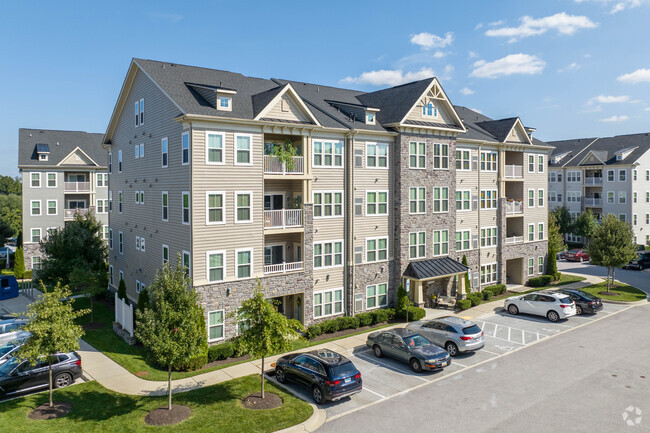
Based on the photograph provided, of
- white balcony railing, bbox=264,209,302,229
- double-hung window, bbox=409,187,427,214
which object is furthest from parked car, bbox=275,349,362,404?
double-hung window, bbox=409,187,427,214

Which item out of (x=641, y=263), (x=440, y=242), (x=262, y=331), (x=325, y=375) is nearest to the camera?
(x=325, y=375)

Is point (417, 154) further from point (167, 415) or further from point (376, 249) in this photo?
point (167, 415)

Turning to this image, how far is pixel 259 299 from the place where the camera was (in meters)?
17.8

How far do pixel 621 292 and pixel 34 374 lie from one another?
4089cm

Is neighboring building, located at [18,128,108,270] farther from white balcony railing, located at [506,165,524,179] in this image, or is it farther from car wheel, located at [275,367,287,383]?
white balcony railing, located at [506,165,524,179]

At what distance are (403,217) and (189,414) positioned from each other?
64.6ft

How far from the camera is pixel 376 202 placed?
31.0 meters

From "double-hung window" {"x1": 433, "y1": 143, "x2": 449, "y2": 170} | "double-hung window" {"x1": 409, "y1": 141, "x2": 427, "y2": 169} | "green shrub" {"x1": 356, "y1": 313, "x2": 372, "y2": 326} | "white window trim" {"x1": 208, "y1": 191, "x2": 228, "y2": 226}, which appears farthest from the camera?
"double-hung window" {"x1": 433, "y1": 143, "x2": 449, "y2": 170}

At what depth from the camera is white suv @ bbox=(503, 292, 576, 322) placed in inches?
1156

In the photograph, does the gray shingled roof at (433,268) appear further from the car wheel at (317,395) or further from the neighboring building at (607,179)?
the neighboring building at (607,179)

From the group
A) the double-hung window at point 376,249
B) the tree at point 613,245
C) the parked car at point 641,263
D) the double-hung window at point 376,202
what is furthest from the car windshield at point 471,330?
the parked car at point 641,263

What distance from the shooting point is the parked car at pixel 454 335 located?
75.4 ft

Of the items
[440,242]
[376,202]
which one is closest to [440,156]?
[440,242]

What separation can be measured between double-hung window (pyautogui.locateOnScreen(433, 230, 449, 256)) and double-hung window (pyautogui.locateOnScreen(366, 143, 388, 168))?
6836mm
